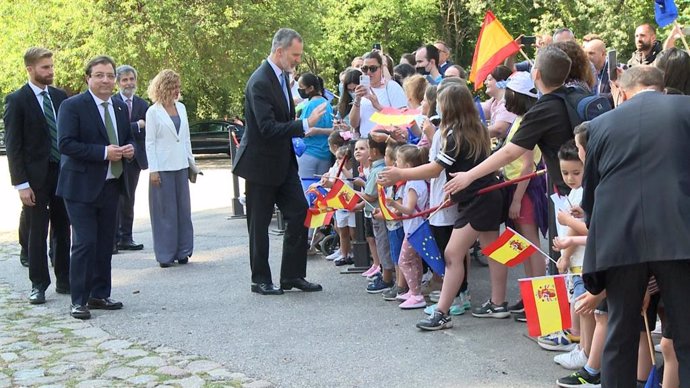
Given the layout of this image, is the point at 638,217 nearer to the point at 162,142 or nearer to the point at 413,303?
the point at 413,303

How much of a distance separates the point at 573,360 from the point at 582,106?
1.57 m

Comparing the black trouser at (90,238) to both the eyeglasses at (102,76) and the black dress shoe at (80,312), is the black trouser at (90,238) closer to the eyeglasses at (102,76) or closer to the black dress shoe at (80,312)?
the black dress shoe at (80,312)

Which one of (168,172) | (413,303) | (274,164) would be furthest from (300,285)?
(168,172)

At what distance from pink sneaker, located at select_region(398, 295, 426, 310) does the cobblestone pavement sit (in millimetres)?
1950

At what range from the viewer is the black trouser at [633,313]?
4.40 metres

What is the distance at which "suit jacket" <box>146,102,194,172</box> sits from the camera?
10664 millimetres

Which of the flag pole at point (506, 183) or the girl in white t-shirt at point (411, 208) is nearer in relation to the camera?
the flag pole at point (506, 183)

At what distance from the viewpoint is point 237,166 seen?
8.89 m

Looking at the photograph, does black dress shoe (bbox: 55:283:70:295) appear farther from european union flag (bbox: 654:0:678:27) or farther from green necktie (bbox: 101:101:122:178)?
european union flag (bbox: 654:0:678:27)

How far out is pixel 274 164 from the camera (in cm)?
880

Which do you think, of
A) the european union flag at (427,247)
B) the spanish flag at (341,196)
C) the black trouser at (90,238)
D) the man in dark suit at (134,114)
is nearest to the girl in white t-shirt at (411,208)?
the european union flag at (427,247)

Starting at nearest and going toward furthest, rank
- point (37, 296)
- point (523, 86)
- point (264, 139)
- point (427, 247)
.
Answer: point (523, 86)
point (427, 247)
point (264, 139)
point (37, 296)

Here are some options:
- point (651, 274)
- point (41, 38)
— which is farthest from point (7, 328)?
point (41, 38)

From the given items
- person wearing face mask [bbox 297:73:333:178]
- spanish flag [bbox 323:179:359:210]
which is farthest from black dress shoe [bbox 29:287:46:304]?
person wearing face mask [bbox 297:73:333:178]
